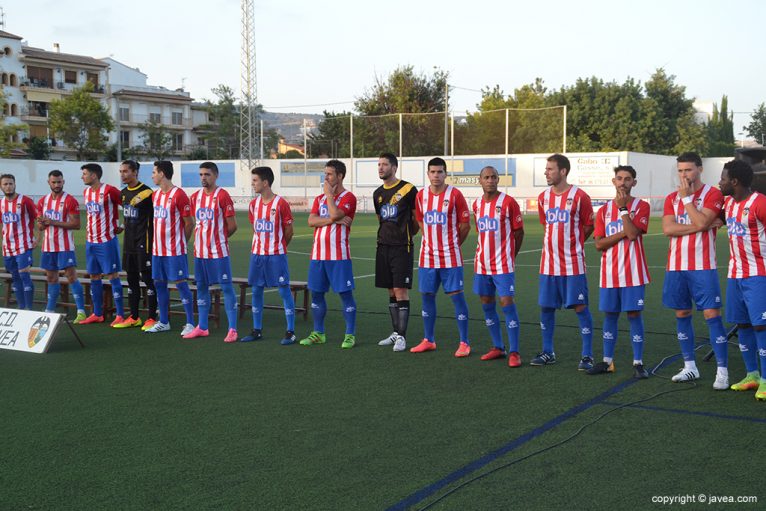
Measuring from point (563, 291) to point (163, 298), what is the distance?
5109mm

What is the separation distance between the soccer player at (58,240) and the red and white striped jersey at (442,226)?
16.4 ft

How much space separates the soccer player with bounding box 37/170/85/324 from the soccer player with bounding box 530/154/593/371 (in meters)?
6.37

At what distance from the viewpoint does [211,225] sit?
363 inches

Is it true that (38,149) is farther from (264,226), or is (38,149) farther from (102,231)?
(264,226)

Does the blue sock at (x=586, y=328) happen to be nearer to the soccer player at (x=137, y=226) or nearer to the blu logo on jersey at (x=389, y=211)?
the blu logo on jersey at (x=389, y=211)

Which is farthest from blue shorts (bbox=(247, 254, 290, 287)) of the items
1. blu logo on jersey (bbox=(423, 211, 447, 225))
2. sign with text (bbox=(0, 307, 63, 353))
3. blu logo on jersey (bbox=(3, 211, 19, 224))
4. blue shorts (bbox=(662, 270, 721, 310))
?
blue shorts (bbox=(662, 270, 721, 310))

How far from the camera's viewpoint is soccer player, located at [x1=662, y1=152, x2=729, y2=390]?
6.49 metres

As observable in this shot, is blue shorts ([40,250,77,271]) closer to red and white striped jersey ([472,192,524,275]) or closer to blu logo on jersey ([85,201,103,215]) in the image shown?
blu logo on jersey ([85,201,103,215])

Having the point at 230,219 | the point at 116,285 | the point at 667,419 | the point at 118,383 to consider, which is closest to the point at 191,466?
the point at 118,383

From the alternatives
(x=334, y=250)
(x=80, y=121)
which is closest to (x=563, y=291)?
(x=334, y=250)

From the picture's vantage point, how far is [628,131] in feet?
174

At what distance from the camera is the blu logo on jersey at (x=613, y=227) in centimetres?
706

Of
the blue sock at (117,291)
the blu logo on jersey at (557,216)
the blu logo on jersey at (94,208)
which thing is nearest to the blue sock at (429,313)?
the blu logo on jersey at (557,216)

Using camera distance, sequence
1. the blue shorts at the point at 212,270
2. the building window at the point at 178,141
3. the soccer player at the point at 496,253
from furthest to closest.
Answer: the building window at the point at 178,141
the blue shorts at the point at 212,270
the soccer player at the point at 496,253
